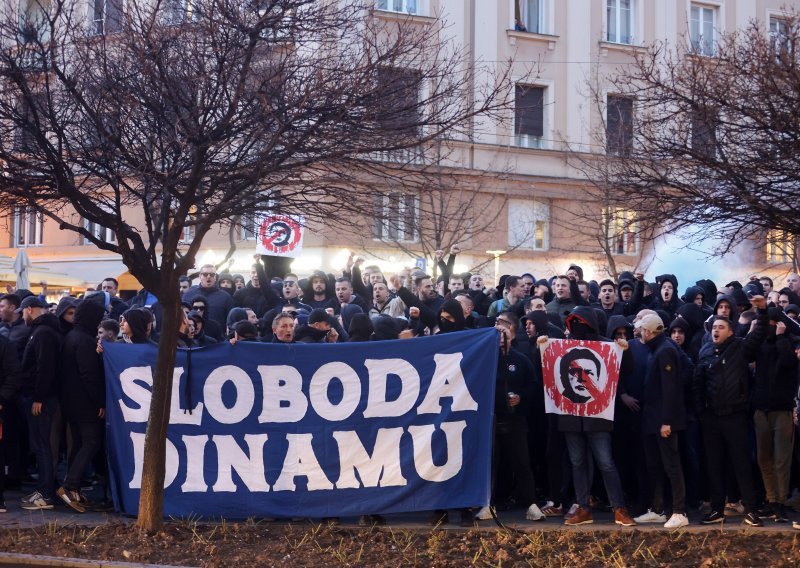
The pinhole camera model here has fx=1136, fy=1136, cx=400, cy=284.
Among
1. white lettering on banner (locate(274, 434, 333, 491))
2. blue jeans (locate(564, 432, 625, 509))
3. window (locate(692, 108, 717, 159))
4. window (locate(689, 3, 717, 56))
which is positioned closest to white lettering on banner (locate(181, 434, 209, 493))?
white lettering on banner (locate(274, 434, 333, 491))

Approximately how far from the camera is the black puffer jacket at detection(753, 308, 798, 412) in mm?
10281

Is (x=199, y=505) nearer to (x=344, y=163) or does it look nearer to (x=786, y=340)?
(x=344, y=163)

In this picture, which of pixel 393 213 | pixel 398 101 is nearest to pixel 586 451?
pixel 393 213

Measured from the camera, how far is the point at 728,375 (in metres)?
10.1

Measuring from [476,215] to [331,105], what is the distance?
71.1 ft

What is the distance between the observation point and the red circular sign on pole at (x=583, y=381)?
10266 millimetres

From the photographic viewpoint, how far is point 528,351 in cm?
1101

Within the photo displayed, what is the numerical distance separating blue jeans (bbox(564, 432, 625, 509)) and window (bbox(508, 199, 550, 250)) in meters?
21.9

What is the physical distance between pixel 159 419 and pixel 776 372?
5.49 m

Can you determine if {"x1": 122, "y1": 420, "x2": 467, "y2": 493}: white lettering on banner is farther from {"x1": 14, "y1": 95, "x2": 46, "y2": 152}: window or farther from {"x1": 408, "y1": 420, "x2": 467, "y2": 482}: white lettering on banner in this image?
{"x1": 14, "y1": 95, "x2": 46, "y2": 152}: window

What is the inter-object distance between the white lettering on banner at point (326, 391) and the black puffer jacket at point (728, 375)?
3112 mm

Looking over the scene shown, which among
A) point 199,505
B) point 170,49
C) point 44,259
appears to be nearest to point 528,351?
point 199,505

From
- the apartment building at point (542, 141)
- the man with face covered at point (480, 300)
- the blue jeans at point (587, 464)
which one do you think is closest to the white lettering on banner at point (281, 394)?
the blue jeans at point (587, 464)

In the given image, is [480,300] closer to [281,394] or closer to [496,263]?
[281,394]
